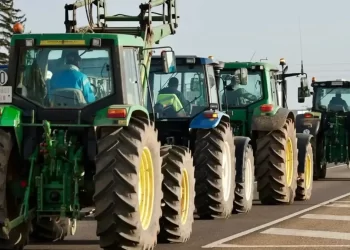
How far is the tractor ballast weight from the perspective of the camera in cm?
1670

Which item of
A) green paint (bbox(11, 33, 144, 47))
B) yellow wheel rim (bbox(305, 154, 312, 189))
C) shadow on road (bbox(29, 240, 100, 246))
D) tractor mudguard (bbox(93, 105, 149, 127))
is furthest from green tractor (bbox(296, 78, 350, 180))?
tractor mudguard (bbox(93, 105, 149, 127))

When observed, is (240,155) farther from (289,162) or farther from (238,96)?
(289,162)

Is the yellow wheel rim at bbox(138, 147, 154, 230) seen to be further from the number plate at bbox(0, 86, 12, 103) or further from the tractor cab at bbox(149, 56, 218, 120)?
the tractor cab at bbox(149, 56, 218, 120)

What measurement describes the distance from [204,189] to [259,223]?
98 cm

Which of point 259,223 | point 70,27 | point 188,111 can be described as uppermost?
point 70,27

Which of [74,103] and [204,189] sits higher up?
[74,103]

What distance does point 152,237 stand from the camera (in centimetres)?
1255

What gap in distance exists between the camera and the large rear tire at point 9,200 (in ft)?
39.3

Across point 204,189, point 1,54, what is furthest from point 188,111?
point 1,54

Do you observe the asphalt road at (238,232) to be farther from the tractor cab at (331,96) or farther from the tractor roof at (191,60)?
the tractor cab at (331,96)

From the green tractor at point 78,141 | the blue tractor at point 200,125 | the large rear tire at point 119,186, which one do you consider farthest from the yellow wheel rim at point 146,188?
the blue tractor at point 200,125

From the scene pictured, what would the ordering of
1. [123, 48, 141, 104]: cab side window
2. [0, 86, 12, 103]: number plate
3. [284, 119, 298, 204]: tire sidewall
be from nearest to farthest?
[0, 86, 12, 103]: number plate, [123, 48, 141, 104]: cab side window, [284, 119, 298, 204]: tire sidewall

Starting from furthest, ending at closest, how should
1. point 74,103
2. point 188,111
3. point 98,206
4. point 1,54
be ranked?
point 1,54, point 188,111, point 74,103, point 98,206

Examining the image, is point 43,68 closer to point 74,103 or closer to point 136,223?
point 74,103
